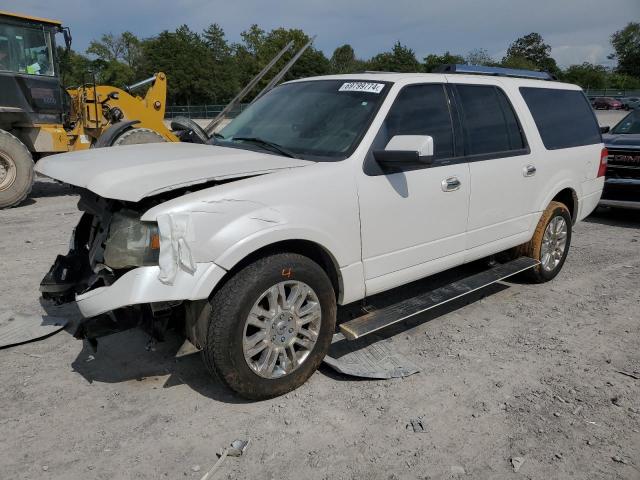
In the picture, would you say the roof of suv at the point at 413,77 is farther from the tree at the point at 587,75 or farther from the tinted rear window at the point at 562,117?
the tree at the point at 587,75

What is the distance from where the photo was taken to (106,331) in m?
3.21

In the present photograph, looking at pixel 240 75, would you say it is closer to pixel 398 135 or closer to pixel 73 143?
pixel 73 143

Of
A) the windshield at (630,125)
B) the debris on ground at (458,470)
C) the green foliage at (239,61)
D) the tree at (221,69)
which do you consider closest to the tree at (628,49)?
the green foliage at (239,61)

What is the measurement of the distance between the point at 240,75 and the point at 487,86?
2762 inches

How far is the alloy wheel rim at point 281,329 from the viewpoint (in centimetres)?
319

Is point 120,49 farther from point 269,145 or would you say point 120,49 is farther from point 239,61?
point 269,145

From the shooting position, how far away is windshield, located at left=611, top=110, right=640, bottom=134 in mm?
9148

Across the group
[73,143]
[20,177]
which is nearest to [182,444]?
[20,177]

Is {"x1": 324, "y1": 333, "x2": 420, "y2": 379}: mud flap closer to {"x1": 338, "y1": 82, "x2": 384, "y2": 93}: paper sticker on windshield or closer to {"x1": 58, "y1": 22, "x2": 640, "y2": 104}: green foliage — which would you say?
{"x1": 338, "y1": 82, "x2": 384, "y2": 93}: paper sticker on windshield

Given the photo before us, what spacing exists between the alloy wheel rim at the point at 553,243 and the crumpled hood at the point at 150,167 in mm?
3032

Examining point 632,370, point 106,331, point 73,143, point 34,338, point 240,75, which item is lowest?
point 632,370

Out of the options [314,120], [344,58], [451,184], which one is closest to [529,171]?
[451,184]

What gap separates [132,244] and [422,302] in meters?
2.10

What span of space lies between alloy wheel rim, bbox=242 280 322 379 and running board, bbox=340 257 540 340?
0.90 ft
